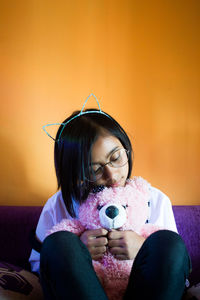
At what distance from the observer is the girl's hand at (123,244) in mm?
643

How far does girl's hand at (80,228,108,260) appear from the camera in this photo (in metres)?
0.65

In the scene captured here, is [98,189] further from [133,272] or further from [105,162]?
[133,272]

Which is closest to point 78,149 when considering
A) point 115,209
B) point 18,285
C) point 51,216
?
point 115,209

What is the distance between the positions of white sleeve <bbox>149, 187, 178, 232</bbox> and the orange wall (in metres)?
0.32

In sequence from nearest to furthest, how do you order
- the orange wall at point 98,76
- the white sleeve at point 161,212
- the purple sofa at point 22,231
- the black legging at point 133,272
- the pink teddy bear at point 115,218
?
the black legging at point 133,272 < the pink teddy bear at point 115,218 < the white sleeve at point 161,212 < the purple sofa at point 22,231 < the orange wall at point 98,76

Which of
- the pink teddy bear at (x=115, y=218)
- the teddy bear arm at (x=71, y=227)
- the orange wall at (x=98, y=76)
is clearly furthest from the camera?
the orange wall at (x=98, y=76)

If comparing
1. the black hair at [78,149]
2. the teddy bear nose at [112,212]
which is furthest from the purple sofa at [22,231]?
the teddy bear nose at [112,212]

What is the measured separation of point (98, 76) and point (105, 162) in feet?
2.00

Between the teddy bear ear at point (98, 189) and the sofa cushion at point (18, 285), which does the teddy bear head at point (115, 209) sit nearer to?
the teddy bear ear at point (98, 189)

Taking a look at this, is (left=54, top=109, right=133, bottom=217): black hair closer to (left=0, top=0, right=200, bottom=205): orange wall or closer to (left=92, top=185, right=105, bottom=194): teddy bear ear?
(left=92, top=185, right=105, bottom=194): teddy bear ear

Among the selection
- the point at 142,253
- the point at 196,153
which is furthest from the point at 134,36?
the point at 142,253

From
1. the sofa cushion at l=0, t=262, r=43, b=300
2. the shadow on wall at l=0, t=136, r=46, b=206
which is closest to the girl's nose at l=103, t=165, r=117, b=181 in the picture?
the sofa cushion at l=0, t=262, r=43, b=300

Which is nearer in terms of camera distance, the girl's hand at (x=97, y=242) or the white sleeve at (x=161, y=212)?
the girl's hand at (x=97, y=242)

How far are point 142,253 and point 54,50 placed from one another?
40.5 inches
